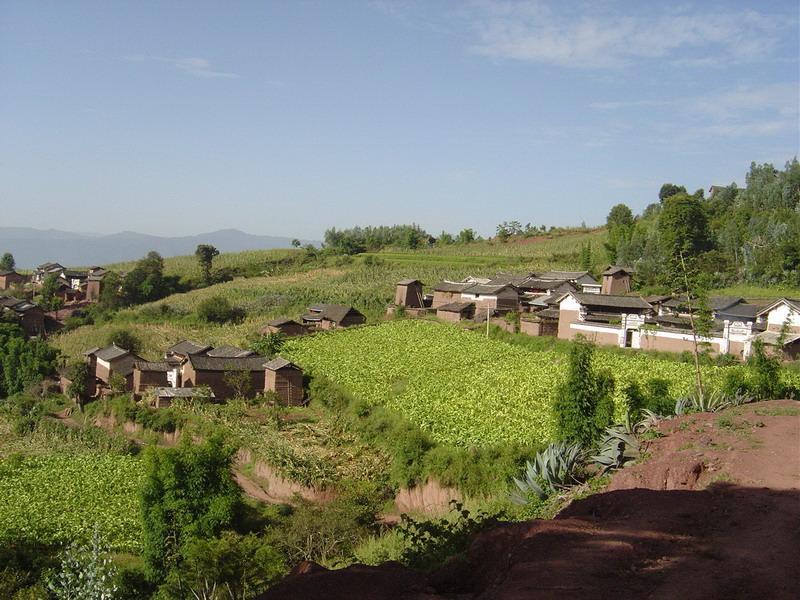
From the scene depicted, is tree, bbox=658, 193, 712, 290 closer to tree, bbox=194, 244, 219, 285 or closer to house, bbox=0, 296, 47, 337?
tree, bbox=194, 244, 219, 285

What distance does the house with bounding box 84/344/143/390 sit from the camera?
37.8 metres


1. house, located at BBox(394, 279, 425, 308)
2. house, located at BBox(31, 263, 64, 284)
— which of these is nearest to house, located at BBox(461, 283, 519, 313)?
house, located at BBox(394, 279, 425, 308)

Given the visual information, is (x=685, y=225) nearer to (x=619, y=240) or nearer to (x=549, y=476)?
(x=619, y=240)

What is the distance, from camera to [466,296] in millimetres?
46500

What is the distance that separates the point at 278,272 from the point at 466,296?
31.0 m

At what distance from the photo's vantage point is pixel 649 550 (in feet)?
29.3

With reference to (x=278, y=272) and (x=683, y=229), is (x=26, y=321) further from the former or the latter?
(x=683, y=229)

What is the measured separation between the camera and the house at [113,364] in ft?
124

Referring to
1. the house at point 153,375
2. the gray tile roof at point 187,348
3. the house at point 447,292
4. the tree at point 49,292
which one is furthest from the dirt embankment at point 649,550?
the tree at point 49,292

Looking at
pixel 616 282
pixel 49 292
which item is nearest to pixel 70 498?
pixel 616 282

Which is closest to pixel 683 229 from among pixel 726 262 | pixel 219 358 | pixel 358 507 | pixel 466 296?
pixel 726 262

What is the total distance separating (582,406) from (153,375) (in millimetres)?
25341

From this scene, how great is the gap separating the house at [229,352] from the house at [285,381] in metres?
3.01

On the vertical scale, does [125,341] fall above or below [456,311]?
below
